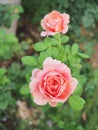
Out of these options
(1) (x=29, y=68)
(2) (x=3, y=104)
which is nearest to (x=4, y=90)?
(2) (x=3, y=104)

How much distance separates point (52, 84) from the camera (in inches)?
53.3

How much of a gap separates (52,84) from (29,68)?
771mm

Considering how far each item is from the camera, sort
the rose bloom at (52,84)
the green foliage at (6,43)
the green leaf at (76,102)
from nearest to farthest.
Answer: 1. the rose bloom at (52,84)
2. the green leaf at (76,102)
3. the green foliage at (6,43)

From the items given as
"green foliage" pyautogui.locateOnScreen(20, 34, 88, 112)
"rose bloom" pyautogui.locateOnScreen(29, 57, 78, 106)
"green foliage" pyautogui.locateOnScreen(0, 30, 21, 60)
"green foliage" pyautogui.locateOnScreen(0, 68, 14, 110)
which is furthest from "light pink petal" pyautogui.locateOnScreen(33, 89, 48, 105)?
"green foliage" pyautogui.locateOnScreen(0, 30, 21, 60)

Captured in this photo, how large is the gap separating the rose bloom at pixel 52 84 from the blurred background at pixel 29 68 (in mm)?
600

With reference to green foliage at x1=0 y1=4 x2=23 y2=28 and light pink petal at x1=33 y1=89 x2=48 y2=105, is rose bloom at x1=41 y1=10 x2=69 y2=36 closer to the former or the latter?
light pink petal at x1=33 y1=89 x2=48 y2=105

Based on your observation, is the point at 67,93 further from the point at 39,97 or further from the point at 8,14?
the point at 8,14

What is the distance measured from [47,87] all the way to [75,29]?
1.46 meters

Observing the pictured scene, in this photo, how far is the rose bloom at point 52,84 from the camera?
4.43 feet

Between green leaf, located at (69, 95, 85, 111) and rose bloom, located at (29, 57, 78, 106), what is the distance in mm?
134

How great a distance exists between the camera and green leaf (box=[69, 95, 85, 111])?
4.88 ft

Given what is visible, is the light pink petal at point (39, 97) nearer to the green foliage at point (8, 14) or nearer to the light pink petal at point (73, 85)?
the light pink petal at point (73, 85)

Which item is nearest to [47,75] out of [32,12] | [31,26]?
[32,12]

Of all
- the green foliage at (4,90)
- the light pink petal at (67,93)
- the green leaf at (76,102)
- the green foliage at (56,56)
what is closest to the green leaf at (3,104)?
the green foliage at (4,90)
